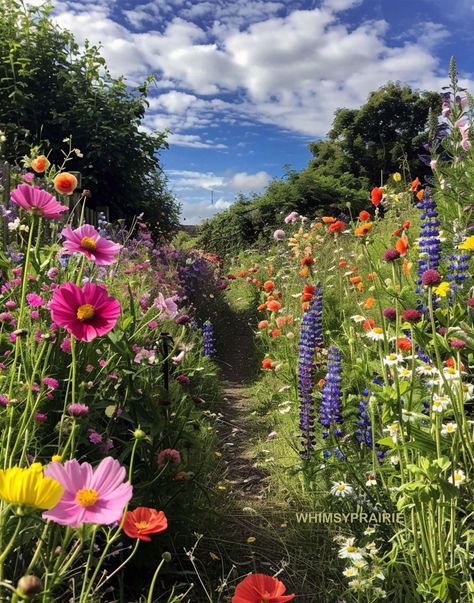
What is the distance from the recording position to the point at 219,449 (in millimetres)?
3094

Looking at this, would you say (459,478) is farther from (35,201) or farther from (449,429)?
(35,201)

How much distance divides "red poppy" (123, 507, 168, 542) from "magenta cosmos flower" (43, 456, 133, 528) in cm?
14

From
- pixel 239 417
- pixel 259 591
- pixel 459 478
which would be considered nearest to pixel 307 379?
pixel 459 478

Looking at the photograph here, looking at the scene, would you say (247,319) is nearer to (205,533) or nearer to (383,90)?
(205,533)

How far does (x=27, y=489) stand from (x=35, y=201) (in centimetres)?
77

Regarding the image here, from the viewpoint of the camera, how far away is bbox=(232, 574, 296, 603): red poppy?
0.82 m

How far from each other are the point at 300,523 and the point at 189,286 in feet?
13.7

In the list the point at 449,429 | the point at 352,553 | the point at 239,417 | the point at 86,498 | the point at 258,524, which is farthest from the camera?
the point at 239,417

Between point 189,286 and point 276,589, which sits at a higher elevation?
point 189,286

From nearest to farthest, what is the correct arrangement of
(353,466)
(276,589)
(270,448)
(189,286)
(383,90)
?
(276,589)
(353,466)
(270,448)
(189,286)
(383,90)

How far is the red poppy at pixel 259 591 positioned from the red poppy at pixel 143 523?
0.16 meters

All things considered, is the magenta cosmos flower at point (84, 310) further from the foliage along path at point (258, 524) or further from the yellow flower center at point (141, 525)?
the foliage along path at point (258, 524)

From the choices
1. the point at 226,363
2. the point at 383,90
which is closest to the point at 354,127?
the point at 383,90

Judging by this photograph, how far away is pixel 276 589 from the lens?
85cm
